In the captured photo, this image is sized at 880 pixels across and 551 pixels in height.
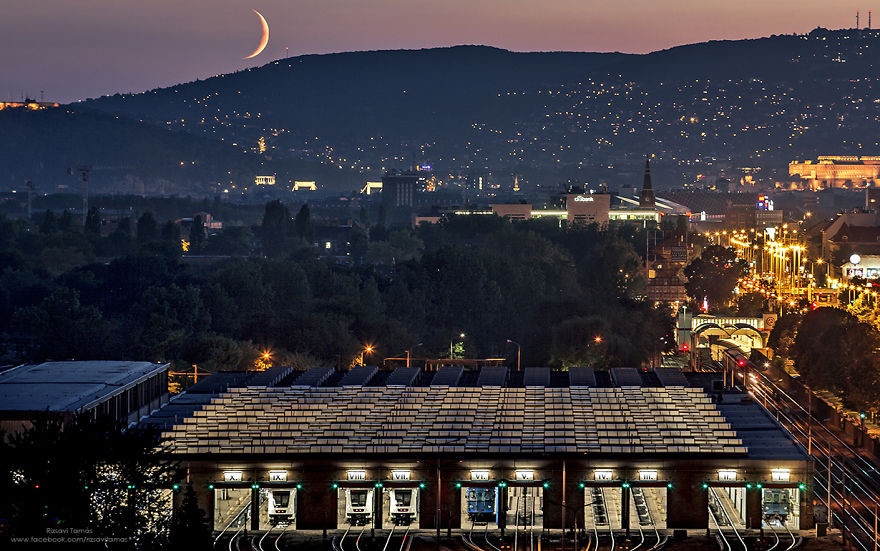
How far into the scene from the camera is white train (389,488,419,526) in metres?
49.0

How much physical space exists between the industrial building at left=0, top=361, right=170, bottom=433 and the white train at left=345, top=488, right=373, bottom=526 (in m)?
7.60

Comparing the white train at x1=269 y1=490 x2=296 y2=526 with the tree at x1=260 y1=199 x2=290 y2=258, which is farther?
the tree at x1=260 y1=199 x2=290 y2=258

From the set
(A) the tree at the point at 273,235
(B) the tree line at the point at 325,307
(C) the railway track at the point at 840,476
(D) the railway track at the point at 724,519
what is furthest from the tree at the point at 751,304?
(A) the tree at the point at 273,235

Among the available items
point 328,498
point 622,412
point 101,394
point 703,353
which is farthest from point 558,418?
point 703,353

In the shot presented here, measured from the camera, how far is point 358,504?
4959cm

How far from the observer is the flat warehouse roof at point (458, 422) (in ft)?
166

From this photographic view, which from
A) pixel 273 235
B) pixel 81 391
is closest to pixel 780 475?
pixel 81 391

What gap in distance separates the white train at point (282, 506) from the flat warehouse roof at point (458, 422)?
4.25ft

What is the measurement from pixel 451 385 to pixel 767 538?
19884 millimetres

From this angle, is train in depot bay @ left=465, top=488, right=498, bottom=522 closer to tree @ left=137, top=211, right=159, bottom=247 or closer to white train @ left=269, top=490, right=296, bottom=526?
white train @ left=269, top=490, right=296, bottom=526

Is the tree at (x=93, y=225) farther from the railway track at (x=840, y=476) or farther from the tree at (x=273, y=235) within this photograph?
the railway track at (x=840, y=476)

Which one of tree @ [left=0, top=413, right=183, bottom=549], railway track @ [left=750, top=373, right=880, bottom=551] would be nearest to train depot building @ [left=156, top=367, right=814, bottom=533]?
railway track @ [left=750, top=373, right=880, bottom=551]

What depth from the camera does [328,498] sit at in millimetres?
49375

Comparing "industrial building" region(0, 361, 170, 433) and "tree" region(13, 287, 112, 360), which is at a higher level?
"industrial building" region(0, 361, 170, 433)
